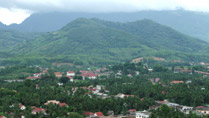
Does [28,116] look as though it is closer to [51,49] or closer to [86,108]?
[86,108]

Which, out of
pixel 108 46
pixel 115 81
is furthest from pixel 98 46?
pixel 115 81

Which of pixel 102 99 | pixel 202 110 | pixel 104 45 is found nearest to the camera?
pixel 202 110

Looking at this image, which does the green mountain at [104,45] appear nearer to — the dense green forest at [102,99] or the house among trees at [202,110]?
the dense green forest at [102,99]

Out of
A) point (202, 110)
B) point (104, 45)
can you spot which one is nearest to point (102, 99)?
point (202, 110)

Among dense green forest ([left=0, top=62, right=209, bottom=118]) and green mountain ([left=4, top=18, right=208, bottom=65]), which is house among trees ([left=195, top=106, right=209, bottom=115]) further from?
green mountain ([left=4, top=18, right=208, bottom=65])

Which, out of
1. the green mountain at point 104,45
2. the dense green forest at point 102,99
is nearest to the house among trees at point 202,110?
the dense green forest at point 102,99

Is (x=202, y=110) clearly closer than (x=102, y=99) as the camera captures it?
Yes

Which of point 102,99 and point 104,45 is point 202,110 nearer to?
point 102,99

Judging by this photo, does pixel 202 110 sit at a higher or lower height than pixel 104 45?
higher

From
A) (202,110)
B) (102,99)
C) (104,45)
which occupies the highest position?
(102,99)

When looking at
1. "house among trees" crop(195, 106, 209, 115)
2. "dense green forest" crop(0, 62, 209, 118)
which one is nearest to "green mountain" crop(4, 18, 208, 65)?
"dense green forest" crop(0, 62, 209, 118)
